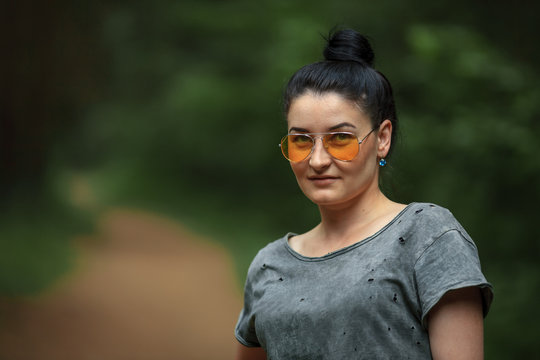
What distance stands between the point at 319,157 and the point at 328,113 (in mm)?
114

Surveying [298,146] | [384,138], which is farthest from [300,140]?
[384,138]

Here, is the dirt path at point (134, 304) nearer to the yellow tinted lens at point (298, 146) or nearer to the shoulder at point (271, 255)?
the shoulder at point (271, 255)

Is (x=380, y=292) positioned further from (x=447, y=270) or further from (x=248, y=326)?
(x=248, y=326)

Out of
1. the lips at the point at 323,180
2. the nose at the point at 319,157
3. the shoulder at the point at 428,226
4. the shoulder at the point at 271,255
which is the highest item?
the nose at the point at 319,157

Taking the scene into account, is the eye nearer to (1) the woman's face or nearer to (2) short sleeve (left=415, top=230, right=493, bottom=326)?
(1) the woman's face

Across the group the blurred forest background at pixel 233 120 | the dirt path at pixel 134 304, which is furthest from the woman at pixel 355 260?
the dirt path at pixel 134 304

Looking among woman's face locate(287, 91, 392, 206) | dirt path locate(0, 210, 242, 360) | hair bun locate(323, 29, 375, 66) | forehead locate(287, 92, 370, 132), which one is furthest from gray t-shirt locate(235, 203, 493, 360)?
dirt path locate(0, 210, 242, 360)

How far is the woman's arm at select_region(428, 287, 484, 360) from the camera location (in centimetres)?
147

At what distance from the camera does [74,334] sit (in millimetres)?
6641

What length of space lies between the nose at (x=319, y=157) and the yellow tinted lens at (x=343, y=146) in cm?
2

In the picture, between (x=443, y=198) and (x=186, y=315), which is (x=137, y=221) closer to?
(x=186, y=315)

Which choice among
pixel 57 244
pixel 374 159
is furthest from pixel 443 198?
pixel 57 244

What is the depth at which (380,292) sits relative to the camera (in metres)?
1.53

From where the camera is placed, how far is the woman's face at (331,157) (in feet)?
5.63
